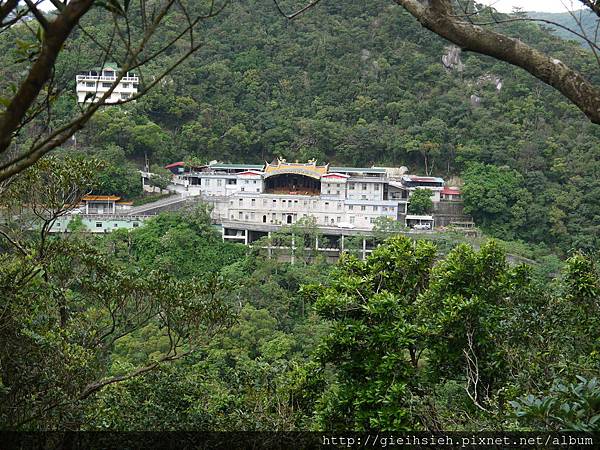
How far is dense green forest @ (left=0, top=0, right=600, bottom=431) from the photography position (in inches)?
113

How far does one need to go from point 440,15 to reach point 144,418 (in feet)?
7.33

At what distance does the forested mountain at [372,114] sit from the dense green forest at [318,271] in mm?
84

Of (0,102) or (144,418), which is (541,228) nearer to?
(144,418)

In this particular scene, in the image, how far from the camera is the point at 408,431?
2.80m

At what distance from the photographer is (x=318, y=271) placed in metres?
13.7

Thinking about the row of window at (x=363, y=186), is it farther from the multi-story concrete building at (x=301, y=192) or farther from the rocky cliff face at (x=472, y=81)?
the rocky cliff face at (x=472, y=81)

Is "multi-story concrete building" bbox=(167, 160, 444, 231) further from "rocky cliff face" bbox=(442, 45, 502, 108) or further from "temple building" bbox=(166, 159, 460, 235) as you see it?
"rocky cliff face" bbox=(442, 45, 502, 108)

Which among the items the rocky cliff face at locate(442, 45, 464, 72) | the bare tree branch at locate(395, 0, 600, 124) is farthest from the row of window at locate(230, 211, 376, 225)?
the bare tree branch at locate(395, 0, 600, 124)

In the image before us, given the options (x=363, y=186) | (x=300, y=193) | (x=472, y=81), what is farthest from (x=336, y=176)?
(x=472, y=81)

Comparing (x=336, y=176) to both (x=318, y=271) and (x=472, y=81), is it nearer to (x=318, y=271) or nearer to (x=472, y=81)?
(x=318, y=271)

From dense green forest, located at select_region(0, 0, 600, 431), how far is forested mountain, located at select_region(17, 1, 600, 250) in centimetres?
8

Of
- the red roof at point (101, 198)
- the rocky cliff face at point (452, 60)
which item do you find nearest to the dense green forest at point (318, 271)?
the rocky cliff face at point (452, 60)

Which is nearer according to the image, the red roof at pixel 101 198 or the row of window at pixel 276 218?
the red roof at pixel 101 198

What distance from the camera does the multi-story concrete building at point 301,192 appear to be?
Answer: 1702cm
